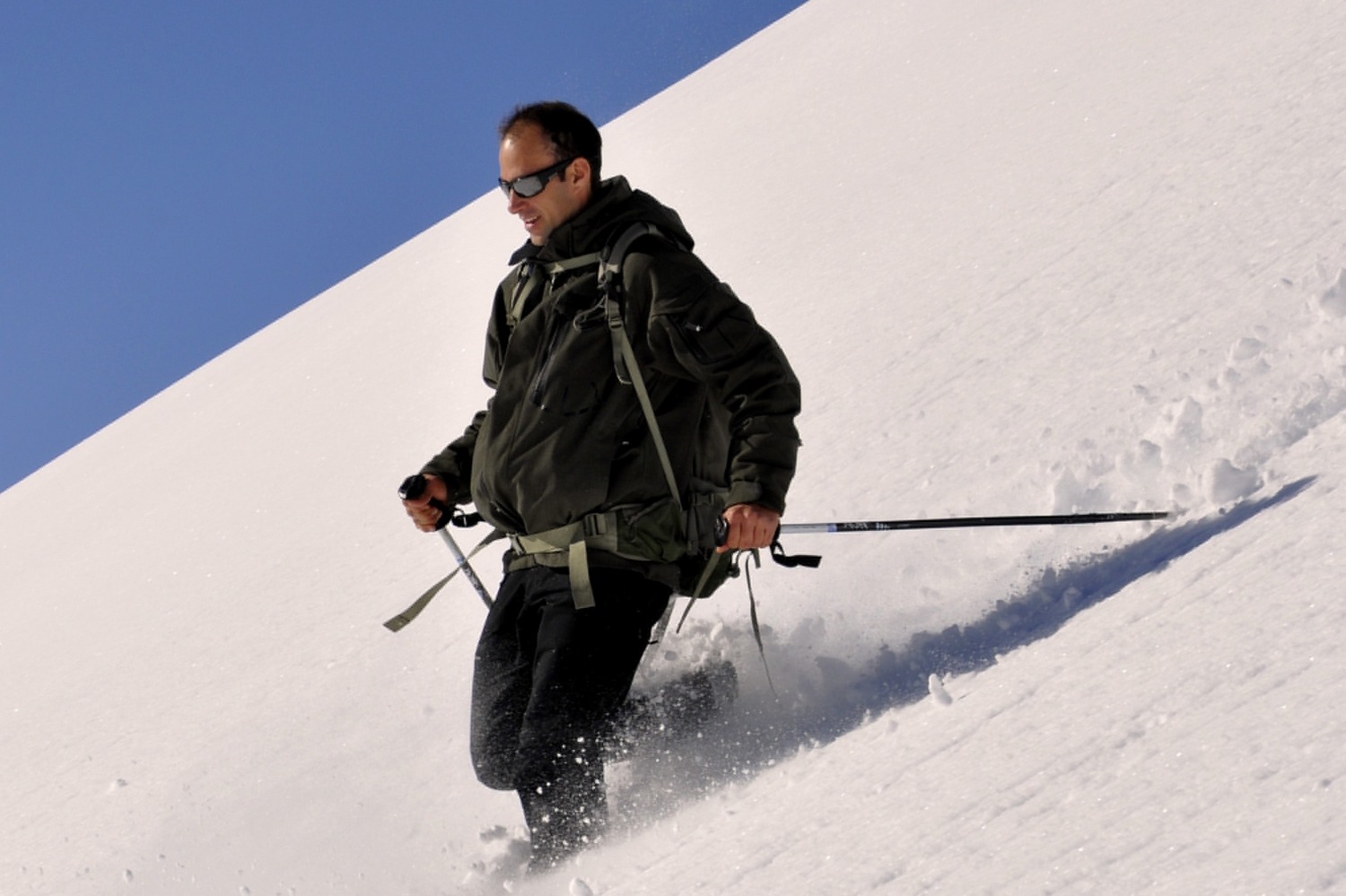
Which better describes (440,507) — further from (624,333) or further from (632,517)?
(624,333)

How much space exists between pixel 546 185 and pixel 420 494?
96 centimetres

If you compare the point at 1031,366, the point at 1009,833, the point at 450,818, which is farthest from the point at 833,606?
the point at 1009,833

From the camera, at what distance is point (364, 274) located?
19.0 meters

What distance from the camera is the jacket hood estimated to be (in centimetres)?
329

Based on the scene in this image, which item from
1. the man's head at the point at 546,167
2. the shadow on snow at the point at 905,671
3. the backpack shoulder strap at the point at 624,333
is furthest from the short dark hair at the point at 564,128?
the shadow on snow at the point at 905,671

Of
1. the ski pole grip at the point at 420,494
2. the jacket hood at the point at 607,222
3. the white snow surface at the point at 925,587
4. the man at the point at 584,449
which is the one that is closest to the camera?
the white snow surface at the point at 925,587

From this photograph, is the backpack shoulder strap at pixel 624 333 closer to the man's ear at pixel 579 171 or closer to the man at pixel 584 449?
the man at pixel 584 449

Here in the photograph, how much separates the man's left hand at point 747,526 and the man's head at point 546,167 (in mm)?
839

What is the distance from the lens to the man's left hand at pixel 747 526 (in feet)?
10.0

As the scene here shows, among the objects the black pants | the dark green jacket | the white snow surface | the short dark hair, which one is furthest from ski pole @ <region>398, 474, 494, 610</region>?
the short dark hair

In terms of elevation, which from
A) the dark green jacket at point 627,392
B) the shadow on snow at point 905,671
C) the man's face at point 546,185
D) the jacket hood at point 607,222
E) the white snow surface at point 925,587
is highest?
the man's face at point 546,185

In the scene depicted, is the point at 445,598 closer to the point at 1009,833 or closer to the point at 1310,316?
the point at 1310,316

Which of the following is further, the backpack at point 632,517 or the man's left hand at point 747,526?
the backpack at point 632,517

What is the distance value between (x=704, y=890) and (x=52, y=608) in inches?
283
